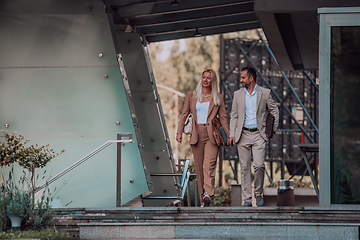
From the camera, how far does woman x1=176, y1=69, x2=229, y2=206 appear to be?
8.71 meters

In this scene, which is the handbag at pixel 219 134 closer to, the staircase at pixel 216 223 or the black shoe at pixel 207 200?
the black shoe at pixel 207 200

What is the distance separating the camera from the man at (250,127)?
8273 mm

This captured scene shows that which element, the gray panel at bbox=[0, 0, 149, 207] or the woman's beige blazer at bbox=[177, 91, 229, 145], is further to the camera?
the gray panel at bbox=[0, 0, 149, 207]

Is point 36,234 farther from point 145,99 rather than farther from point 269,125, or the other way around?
point 145,99

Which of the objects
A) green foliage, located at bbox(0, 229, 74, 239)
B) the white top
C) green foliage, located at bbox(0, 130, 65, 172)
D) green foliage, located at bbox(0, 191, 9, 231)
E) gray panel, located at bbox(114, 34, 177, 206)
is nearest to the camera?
green foliage, located at bbox(0, 229, 74, 239)

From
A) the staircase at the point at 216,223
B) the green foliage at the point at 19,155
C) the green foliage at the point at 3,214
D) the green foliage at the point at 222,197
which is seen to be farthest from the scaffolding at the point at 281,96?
the green foliage at the point at 3,214

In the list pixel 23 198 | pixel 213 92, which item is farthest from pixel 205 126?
pixel 23 198

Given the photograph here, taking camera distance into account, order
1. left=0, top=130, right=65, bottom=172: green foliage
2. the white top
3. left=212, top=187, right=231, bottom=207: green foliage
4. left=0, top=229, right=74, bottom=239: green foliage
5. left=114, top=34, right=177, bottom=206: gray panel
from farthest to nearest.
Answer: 1. left=212, top=187, right=231, bottom=207: green foliage
2. left=114, top=34, right=177, bottom=206: gray panel
3. the white top
4. left=0, top=130, right=65, bottom=172: green foliage
5. left=0, top=229, right=74, bottom=239: green foliage

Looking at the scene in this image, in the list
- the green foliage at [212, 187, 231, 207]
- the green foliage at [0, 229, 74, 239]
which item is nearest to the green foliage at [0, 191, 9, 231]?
the green foliage at [0, 229, 74, 239]

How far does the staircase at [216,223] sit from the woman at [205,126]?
155cm

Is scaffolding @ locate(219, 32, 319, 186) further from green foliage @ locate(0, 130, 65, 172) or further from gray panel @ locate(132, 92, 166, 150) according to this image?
green foliage @ locate(0, 130, 65, 172)

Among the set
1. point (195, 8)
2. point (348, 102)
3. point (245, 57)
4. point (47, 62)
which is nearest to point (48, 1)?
point (47, 62)

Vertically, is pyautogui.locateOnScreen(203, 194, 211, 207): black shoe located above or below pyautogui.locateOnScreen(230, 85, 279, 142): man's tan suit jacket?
below

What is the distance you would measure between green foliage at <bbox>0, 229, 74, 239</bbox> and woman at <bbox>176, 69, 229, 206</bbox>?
2.39 meters
